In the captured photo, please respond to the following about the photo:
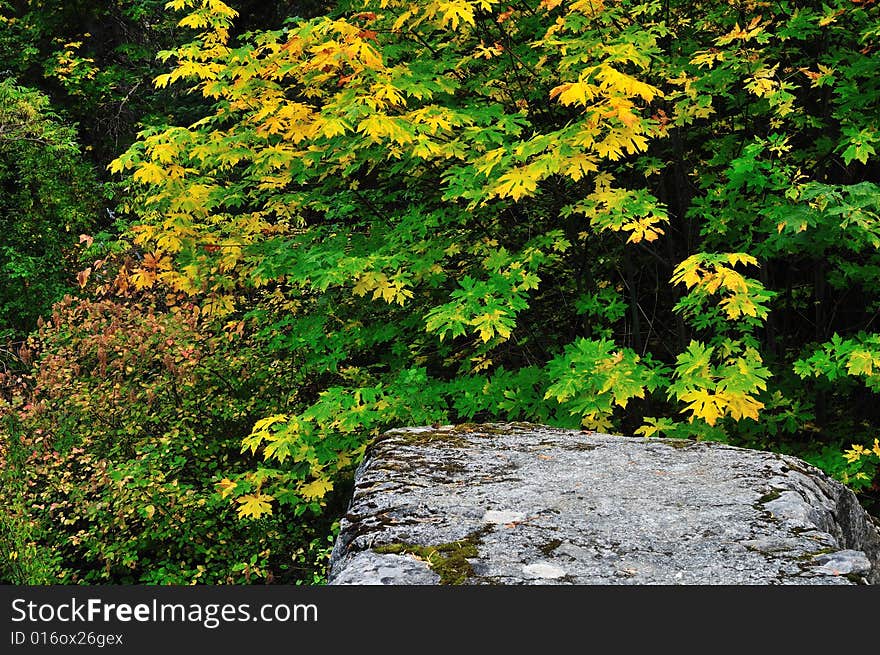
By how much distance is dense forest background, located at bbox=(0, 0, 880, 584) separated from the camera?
4.48m

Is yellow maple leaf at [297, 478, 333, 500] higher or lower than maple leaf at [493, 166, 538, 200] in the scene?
lower

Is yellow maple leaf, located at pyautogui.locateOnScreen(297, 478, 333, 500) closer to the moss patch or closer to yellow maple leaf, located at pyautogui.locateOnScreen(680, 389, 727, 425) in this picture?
yellow maple leaf, located at pyautogui.locateOnScreen(680, 389, 727, 425)

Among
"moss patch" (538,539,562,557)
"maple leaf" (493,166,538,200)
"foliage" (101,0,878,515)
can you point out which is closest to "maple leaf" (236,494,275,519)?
"foliage" (101,0,878,515)

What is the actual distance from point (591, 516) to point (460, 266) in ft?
10.2

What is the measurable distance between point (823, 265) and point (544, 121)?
6.72 feet

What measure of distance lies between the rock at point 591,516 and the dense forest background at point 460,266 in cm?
77

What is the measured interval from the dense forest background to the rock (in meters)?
0.77

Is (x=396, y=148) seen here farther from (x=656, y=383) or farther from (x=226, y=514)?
(x=226, y=514)

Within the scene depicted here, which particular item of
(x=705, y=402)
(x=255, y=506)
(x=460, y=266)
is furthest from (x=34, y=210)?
(x=705, y=402)

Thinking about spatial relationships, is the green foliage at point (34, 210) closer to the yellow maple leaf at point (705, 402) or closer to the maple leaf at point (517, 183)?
the maple leaf at point (517, 183)

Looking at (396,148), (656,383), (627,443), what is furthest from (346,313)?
(627,443)

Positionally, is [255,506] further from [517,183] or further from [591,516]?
[591,516]

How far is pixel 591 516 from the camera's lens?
108 inches

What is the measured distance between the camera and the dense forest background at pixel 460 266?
4484 mm
